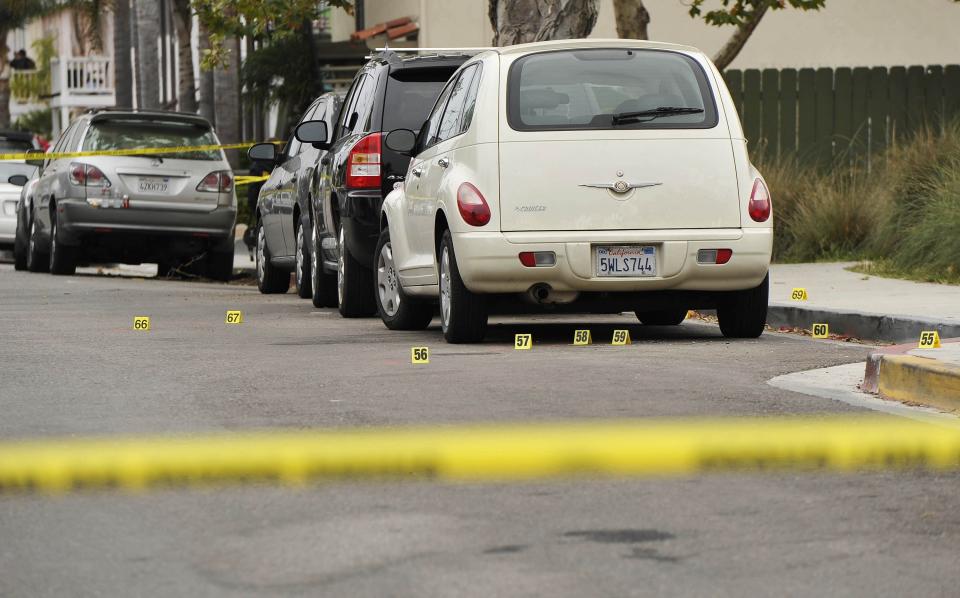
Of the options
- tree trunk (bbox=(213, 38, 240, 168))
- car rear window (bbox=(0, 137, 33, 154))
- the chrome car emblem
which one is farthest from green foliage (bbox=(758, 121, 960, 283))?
tree trunk (bbox=(213, 38, 240, 168))

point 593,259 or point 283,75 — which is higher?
point 283,75

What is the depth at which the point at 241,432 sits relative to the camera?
292 inches

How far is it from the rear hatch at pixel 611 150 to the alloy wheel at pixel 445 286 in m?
0.64

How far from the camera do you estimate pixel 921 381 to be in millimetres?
8523

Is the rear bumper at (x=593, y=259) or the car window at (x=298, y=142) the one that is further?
the car window at (x=298, y=142)

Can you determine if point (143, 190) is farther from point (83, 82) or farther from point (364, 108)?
point (83, 82)

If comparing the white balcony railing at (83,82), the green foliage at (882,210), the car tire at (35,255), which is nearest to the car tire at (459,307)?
the green foliage at (882,210)

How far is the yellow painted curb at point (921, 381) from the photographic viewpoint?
828cm

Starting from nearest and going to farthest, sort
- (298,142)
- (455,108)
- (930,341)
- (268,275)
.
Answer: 1. (930,341)
2. (455,108)
3. (298,142)
4. (268,275)

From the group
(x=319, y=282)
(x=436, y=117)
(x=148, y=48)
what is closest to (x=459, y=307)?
(x=436, y=117)

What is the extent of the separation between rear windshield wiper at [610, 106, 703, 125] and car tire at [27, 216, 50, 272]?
12329 mm

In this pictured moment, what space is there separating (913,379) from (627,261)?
8.53ft

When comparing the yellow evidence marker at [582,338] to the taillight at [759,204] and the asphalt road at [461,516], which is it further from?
the asphalt road at [461,516]

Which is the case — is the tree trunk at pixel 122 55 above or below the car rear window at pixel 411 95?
above
